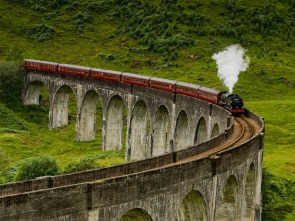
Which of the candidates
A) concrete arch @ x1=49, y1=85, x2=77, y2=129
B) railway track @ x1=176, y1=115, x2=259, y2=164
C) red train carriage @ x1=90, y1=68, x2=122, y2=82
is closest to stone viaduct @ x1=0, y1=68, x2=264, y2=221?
railway track @ x1=176, y1=115, x2=259, y2=164

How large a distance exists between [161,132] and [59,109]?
21.9 meters

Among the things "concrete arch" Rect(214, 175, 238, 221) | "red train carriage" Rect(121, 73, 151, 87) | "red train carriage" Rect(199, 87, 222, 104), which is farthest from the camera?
"red train carriage" Rect(121, 73, 151, 87)

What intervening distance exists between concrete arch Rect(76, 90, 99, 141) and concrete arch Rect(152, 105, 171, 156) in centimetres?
1381

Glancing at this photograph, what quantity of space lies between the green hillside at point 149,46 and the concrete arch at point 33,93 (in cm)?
147

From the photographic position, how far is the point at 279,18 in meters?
111

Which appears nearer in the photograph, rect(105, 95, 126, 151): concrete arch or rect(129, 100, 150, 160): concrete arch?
rect(129, 100, 150, 160): concrete arch

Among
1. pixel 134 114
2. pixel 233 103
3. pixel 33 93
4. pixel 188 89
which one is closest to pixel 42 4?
pixel 33 93

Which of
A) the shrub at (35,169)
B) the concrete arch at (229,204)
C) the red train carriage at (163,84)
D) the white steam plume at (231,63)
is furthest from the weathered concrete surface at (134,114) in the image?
the white steam plume at (231,63)

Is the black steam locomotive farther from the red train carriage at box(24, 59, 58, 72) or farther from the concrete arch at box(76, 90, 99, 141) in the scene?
the red train carriage at box(24, 59, 58, 72)

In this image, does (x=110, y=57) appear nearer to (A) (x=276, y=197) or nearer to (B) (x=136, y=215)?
(A) (x=276, y=197)

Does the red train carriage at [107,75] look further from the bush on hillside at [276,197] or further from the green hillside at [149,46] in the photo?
the bush on hillside at [276,197]

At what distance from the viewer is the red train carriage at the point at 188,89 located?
54.2 m

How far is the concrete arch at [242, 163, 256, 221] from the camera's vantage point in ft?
118

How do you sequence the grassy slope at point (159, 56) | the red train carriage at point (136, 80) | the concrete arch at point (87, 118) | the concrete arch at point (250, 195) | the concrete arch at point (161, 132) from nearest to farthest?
the concrete arch at point (250, 195) → the concrete arch at point (161, 132) → the red train carriage at point (136, 80) → the concrete arch at point (87, 118) → the grassy slope at point (159, 56)
